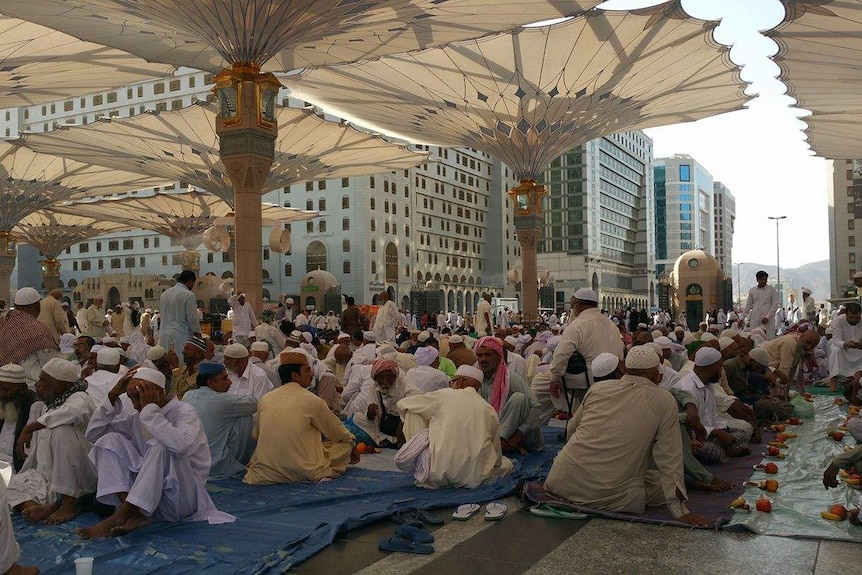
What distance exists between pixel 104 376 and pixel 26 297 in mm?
1909

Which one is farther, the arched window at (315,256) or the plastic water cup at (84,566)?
the arched window at (315,256)

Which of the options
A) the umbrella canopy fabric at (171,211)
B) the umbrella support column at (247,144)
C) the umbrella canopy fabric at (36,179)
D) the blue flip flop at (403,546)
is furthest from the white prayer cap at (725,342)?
the umbrella canopy fabric at (171,211)

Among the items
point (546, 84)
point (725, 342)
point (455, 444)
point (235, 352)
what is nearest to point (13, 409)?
point (235, 352)

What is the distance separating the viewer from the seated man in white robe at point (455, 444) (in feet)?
19.3

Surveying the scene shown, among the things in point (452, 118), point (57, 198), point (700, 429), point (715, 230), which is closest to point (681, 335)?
point (700, 429)

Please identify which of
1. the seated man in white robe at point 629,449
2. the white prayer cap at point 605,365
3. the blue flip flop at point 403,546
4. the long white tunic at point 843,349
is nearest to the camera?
the blue flip flop at point 403,546

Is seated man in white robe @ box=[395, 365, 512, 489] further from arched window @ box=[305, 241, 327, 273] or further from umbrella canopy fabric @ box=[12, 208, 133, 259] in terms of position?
arched window @ box=[305, 241, 327, 273]

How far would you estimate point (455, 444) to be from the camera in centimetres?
595

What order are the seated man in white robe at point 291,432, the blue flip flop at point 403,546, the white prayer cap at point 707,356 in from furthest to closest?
the white prayer cap at point 707,356 → the seated man in white robe at point 291,432 → the blue flip flop at point 403,546

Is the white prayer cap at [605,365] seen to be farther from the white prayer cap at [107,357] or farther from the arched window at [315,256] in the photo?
the arched window at [315,256]

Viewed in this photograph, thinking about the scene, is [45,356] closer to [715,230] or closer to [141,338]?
[141,338]

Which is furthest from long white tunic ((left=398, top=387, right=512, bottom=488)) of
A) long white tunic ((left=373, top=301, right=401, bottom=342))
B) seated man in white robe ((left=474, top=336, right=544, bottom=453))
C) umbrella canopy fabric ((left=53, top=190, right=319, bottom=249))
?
umbrella canopy fabric ((left=53, top=190, right=319, bottom=249))

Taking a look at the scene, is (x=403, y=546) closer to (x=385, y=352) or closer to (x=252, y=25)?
(x=385, y=352)

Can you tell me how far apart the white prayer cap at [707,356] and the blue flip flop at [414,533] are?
3177 mm
